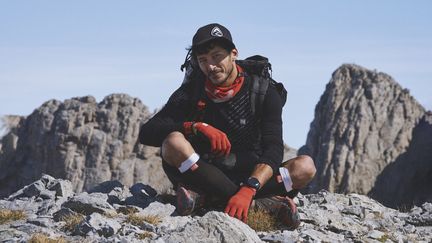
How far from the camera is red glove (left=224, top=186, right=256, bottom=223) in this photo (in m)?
9.84

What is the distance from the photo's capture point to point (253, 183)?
1012cm

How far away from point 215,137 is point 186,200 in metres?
1.05

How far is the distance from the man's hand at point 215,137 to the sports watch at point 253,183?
56cm

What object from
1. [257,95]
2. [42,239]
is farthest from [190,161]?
[42,239]

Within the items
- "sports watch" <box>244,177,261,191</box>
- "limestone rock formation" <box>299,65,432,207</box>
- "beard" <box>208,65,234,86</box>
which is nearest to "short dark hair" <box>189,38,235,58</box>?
"beard" <box>208,65,234,86</box>

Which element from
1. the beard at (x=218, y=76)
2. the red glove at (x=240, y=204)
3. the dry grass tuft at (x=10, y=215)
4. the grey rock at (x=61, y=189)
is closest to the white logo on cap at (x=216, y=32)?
the beard at (x=218, y=76)

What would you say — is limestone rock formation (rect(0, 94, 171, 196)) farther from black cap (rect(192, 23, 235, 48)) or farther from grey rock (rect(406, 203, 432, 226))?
black cap (rect(192, 23, 235, 48))

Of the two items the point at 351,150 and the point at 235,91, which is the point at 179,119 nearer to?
the point at 235,91

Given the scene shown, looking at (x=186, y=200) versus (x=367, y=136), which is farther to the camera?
(x=367, y=136)

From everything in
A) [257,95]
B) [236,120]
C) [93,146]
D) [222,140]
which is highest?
[257,95]

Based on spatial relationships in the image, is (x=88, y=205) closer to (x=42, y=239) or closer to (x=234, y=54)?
(x=42, y=239)

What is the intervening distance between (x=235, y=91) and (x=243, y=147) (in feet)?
2.93

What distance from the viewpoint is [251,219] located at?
10.4 metres

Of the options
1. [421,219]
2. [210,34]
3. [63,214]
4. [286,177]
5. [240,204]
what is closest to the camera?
[240,204]
